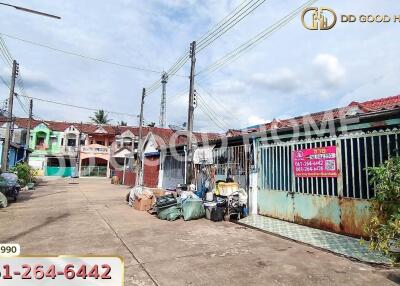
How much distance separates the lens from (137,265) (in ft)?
18.7

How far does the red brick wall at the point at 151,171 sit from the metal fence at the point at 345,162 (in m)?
13.5

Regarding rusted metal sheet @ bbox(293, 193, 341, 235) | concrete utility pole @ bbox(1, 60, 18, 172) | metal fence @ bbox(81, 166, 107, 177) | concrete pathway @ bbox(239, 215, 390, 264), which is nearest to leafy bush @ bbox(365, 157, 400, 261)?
concrete pathway @ bbox(239, 215, 390, 264)

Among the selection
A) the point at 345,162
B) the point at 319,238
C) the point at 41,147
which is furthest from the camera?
the point at 41,147

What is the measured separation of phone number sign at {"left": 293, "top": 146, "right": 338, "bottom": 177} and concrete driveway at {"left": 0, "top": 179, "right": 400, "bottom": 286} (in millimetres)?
2207

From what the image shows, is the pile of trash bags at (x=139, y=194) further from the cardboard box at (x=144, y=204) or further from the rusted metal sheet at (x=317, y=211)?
the rusted metal sheet at (x=317, y=211)

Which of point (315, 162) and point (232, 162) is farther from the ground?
point (232, 162)

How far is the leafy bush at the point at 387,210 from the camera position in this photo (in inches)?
180

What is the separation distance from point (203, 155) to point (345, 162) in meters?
7.55

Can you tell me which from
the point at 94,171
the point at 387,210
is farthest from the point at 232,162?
the point at 94,171

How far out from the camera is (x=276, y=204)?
32.2ft

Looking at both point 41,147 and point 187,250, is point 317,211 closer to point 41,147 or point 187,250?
point 187,250

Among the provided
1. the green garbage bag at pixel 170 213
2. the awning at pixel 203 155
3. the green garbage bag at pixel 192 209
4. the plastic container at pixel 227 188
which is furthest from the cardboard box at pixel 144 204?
the plastic container at pixel 227 188

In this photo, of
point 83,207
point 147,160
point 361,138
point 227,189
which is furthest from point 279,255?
point 147,160

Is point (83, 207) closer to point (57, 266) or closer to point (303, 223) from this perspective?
point (303, 223)
